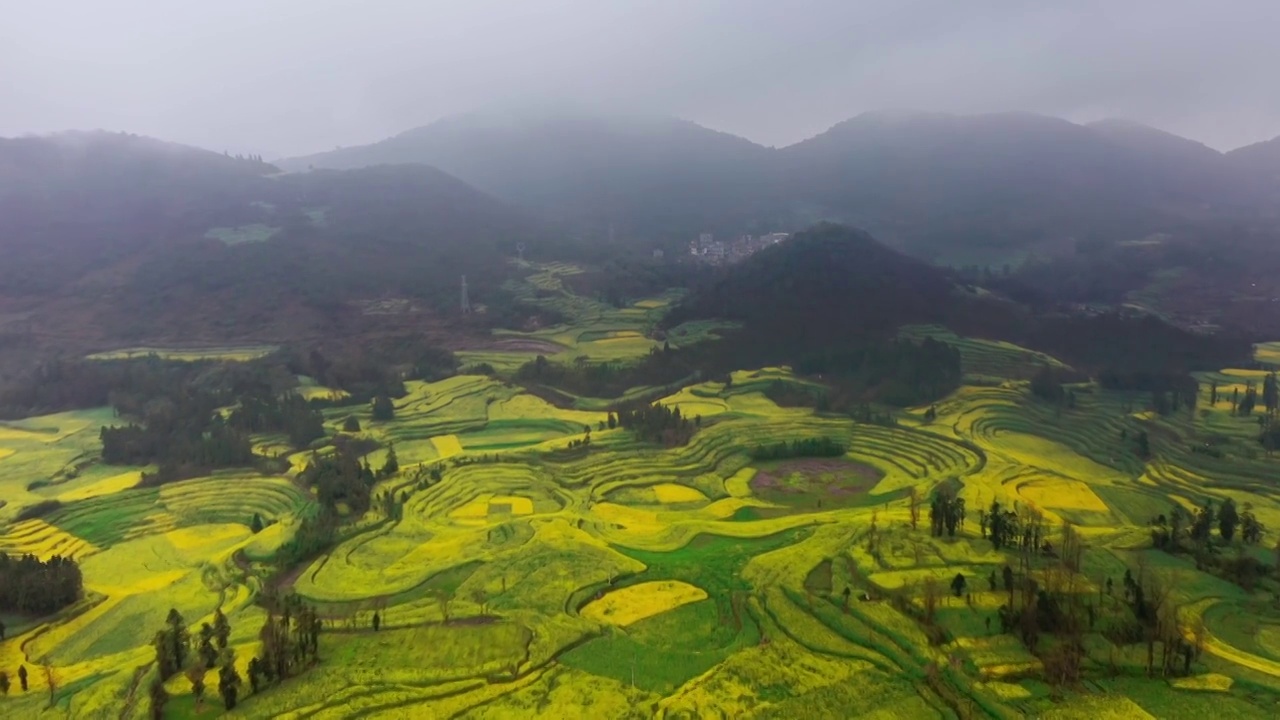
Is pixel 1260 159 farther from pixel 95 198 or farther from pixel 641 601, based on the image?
pixel 95 198

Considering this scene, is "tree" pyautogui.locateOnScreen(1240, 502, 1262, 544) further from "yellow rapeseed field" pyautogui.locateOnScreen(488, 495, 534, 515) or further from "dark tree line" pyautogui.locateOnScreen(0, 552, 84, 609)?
"dark tree line" pyautogui.locateOnScreen(0, 552, 84, 609)

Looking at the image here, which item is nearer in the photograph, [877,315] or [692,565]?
[692,565]

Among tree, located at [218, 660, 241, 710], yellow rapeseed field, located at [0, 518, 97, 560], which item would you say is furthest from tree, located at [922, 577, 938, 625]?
yellow rapeseed field, located at [0, 518, 97, 560]

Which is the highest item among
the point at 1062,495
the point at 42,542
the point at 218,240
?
the point at 218,240

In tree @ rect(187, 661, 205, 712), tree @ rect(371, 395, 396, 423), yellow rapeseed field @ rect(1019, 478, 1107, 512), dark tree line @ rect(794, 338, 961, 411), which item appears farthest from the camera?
dark tree line @ rect(794, 338, 961, 411)

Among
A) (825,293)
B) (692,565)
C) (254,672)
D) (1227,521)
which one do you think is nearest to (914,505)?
(692,565)

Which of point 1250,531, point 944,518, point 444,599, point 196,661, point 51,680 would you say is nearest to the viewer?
point 51,680

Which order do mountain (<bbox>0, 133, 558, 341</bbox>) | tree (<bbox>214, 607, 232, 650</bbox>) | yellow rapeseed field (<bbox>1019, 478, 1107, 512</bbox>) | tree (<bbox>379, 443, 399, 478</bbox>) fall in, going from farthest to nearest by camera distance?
1. mountain (<bbox>0, 133, 558, 341</bbox>)
2. tree (<bbox>379, 443, 399, 478</bbox>)
3. yellow rapeseed field (<bbox>1019, 478, 1107, 512</bbox>)
4. tree (<bbox>214, 607, 232, 650</bbox>)
